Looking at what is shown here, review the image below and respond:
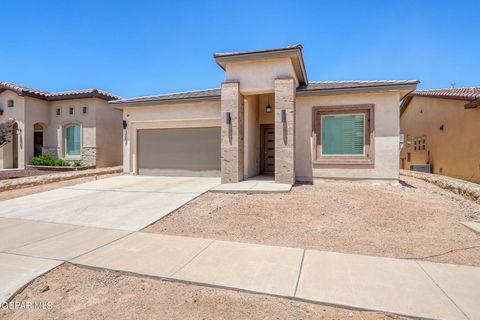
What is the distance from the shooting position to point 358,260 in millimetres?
3945

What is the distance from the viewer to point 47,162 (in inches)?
642

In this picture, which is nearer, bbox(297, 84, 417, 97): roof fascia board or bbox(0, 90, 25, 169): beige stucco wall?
bbox(297, 84, 417, 97): roof fascia board

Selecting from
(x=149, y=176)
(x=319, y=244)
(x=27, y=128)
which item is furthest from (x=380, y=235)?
(x=27, y=128)

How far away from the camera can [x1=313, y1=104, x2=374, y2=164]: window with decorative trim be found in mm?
9820

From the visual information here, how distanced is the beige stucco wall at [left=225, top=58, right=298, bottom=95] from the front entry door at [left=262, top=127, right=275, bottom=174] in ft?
10.5

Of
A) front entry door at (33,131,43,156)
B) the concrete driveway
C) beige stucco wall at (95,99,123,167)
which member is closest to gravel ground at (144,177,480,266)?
the concrete driveway

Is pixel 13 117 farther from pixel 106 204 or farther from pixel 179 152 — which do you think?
pixel 106 204

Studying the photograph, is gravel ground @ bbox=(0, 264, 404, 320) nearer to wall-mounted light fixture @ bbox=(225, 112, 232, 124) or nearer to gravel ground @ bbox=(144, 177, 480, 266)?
gravel ground @ bbox=(144, 177, 480, 266)

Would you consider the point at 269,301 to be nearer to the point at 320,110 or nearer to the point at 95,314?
the point at 95,314

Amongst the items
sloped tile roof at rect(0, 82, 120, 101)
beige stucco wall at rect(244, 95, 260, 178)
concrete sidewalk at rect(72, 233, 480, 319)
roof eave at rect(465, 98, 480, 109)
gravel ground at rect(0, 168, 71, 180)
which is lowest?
concrete sidewalk at rect(72, 233, 480, 319)

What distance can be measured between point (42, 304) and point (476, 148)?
16825 millimetres

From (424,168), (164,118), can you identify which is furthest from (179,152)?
(424,168)

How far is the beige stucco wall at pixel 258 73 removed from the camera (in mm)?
9133

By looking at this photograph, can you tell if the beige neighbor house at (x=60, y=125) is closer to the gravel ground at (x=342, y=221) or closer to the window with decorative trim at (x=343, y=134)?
the gravel ground at (x=342, y=221)
